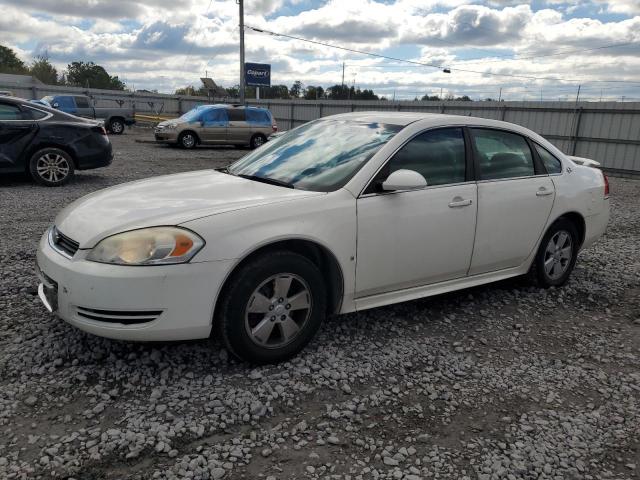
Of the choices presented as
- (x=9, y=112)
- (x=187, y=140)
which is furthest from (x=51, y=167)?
(x=187, y=140)

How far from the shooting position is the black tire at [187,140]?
19000 millimetres

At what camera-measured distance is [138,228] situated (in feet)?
9.64

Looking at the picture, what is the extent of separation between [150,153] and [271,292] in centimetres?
1499

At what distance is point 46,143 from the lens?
29.3 feet

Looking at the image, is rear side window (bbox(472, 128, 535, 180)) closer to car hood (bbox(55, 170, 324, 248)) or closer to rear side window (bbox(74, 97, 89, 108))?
car hood (bbox(55, 170, 324, 248))

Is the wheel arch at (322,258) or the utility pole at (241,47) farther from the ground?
the utility pole at (241,47)

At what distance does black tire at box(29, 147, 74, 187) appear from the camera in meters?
8.97

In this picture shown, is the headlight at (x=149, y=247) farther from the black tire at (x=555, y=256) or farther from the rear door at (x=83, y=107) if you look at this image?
the rear door at (x=83, y=107)

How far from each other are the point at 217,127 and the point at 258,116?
5.39 feet

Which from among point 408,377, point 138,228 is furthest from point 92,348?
point 408,377

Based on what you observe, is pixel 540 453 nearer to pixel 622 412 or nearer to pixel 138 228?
pixel 622 412

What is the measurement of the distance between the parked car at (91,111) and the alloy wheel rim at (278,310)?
22.8m

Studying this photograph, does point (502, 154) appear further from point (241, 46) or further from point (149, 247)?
point (241, 46)

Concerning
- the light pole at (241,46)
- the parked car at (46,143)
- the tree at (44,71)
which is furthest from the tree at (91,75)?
the parked car at (46,143)
